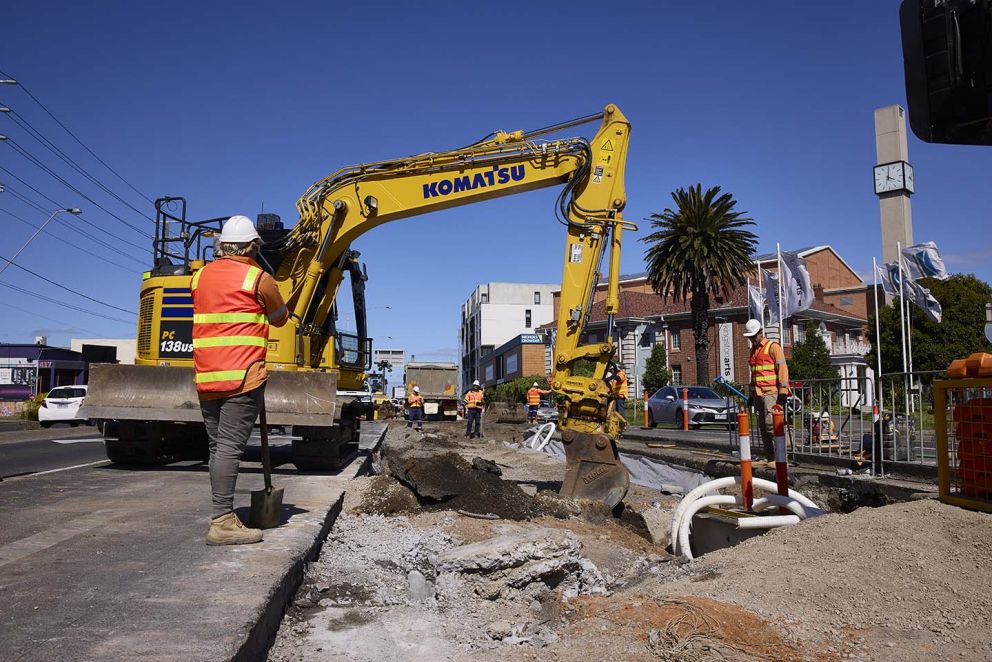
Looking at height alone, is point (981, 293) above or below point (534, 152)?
above

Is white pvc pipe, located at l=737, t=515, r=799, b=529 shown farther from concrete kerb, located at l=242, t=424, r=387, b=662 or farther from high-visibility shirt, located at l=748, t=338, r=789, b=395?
high-visibility shirt, located at l=748, t=338, r=789, b=395

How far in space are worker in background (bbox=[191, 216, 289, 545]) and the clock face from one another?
5436 centimetres

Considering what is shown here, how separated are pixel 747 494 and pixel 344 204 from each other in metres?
6.57

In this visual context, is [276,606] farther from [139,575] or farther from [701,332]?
[701,332]

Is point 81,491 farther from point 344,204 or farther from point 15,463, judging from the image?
point 15,463

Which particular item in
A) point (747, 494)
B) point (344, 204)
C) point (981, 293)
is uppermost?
point (981, 293)

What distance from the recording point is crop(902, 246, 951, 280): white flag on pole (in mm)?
21719

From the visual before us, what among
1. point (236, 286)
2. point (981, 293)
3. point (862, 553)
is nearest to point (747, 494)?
point (862, 553)

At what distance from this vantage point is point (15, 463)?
12.9 metres

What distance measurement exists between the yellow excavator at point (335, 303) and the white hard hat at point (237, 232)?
422cm

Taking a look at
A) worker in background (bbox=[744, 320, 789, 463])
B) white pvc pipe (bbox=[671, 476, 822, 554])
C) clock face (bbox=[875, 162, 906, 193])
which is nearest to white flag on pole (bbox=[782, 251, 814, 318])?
worker in background (bbox=[744, 320, 789, 463])

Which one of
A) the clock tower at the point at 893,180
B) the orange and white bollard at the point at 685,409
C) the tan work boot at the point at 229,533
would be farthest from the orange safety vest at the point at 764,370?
the clock tower at the point at 893,180

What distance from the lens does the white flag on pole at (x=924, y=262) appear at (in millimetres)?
21719

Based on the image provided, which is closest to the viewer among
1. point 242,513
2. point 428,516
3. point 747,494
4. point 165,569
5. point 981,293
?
point 165,569
